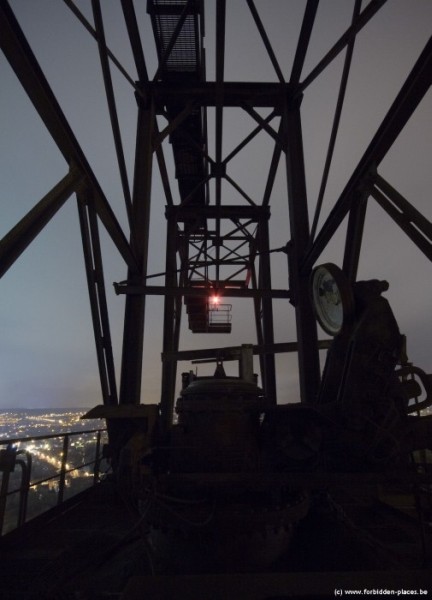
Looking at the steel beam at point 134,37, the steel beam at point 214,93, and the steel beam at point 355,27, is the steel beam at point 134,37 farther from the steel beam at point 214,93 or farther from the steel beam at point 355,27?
the steel beam at point 355,27

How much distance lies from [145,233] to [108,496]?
502 centimetres

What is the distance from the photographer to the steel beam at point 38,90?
2682mm

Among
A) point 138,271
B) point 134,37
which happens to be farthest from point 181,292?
point 134,37

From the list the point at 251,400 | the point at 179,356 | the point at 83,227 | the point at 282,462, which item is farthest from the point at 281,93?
the point at 282,462

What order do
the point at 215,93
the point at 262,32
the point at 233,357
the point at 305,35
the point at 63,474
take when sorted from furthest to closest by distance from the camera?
the point at 215,93
the point at 262,32
the point at 305,35
the point at 233,357
the point at 63,474

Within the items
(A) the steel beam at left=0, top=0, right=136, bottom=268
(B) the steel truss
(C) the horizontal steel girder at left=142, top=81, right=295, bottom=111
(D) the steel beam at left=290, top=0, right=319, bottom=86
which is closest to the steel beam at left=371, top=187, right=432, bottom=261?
(B) the steel truss

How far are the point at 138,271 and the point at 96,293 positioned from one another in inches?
70.4

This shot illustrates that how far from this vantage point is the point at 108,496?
5.62 m

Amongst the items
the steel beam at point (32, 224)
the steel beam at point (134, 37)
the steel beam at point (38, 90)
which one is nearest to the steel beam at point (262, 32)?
the steel beam at point (134, 37)

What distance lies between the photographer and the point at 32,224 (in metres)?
3.04

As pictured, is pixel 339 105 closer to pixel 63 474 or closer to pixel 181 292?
pixel 181 292

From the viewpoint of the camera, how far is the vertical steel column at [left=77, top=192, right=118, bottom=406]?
4383 mm

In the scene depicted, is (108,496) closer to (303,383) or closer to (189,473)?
(189,473)

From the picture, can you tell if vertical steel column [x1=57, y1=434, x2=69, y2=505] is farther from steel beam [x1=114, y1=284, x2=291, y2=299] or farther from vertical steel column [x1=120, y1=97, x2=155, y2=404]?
steel beam [x1=114, y1=284, x2=291, y2=299]
